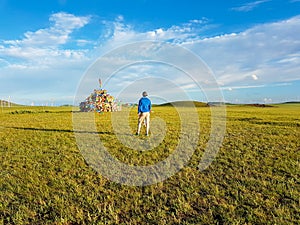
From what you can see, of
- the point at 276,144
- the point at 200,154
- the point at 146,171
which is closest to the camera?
the point at 146,171

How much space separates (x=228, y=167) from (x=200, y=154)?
197 cm

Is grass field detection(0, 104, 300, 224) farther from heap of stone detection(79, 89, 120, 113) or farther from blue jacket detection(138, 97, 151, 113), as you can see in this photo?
heap of stone detection(79, 89, 120, 113)

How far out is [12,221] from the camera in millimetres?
5012

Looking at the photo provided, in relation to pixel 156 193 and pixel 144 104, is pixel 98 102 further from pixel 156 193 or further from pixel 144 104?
pixel 156 193

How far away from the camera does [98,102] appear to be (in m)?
44.1

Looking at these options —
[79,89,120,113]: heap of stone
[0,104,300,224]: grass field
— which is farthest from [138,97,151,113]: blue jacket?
[79,89,120,113]: heap of stone

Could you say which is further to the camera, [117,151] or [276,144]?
[276,144]

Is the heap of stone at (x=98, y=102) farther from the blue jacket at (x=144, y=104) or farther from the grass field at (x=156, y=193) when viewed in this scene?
the grass field at (x=156, y=193)

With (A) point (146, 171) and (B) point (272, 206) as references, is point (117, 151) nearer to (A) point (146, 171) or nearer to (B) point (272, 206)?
(A) point (146, 171)

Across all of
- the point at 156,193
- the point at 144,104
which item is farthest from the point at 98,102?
the point at 156,193

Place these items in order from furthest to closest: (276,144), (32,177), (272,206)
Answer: (276,144), (32,177), (272,206)

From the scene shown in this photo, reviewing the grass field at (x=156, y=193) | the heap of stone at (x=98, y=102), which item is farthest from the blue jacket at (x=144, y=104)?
the heap of stone at (x=98, y=102)

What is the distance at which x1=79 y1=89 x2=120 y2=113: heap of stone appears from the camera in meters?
44.1

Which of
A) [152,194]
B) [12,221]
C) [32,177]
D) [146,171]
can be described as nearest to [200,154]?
[146,171]
